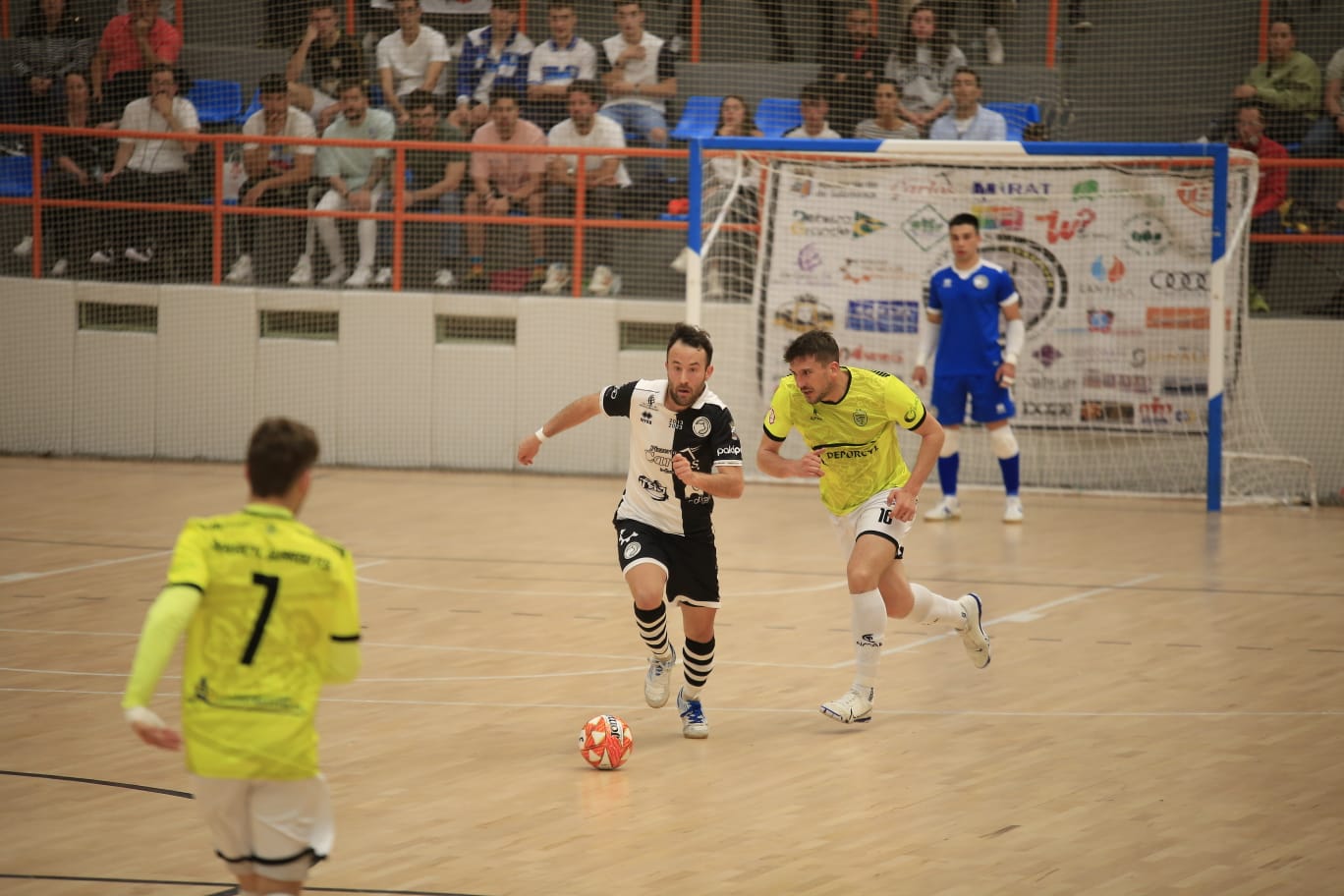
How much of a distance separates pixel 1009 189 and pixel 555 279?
439cm

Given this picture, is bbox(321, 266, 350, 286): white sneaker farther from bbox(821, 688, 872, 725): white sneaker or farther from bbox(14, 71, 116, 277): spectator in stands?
bbox(821, 688, 872, 725): white sneaker

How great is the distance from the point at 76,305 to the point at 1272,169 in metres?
11.6

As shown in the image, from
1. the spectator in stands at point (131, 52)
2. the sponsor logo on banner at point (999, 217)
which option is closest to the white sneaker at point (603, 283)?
the sponsor logo on banner at point (999, 217)

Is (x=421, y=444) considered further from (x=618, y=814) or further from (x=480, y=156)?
(x=618, y=814)

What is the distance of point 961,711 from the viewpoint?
794 cm

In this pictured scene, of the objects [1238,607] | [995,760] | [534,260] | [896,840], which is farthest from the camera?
[534,260]

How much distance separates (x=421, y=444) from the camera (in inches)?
647

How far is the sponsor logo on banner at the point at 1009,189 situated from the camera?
1519cm

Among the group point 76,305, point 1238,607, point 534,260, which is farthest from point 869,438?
point 76,305

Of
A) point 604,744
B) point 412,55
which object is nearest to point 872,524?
point 604,744

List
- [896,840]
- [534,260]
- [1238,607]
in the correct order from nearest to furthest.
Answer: [896,840] < [1238,607] < [534,260]

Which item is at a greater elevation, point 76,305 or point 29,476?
point 76,305

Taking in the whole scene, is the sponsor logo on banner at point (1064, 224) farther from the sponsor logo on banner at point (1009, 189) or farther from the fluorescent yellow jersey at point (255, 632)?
the fluorescent yellow jersey at point (255, 632)

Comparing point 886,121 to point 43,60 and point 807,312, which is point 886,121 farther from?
point 43,60
